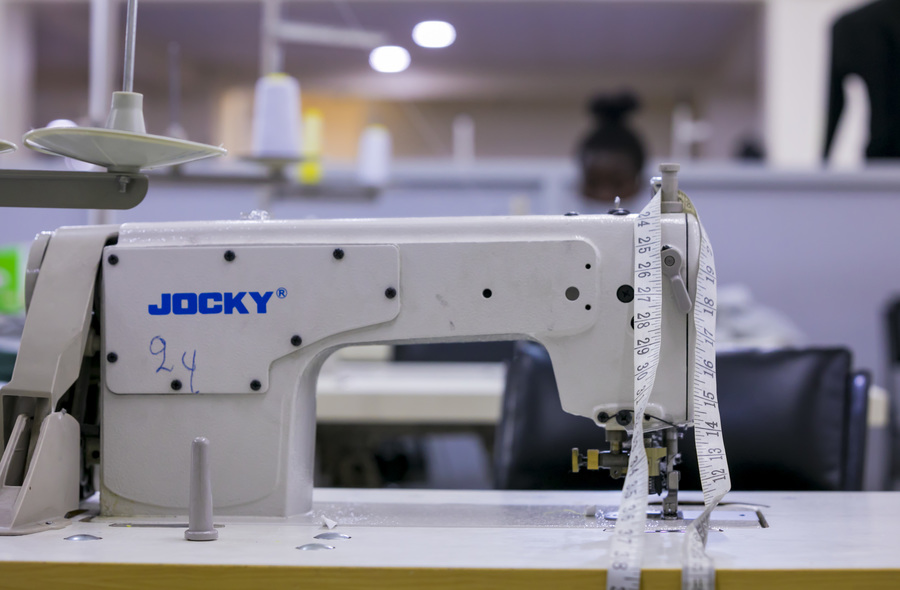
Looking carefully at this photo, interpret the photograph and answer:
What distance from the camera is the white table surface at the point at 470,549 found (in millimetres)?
723

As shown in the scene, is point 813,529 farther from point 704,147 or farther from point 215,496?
point 704,147

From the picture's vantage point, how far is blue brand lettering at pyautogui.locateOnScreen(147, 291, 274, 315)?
3.31 feet

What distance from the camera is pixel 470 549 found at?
2.62 ft

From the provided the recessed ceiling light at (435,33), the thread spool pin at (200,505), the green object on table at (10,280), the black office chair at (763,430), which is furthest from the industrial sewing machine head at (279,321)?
the recessed ceiling light at (435,33)

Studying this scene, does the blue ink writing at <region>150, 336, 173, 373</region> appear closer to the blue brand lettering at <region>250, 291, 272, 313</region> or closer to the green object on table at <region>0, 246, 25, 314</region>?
the blue brand lettering at <region>250, 291, 272, 313</region>

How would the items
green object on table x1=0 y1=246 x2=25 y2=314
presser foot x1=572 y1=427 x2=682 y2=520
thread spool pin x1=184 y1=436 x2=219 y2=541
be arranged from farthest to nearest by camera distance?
1. green object on table x1=0 y1=246 x2=25 y2=314
2. presser foot x1=572 y1=427 x2=682 y2=520
3. thread spool pin x1=184 y1=436 x2=219 y2=541

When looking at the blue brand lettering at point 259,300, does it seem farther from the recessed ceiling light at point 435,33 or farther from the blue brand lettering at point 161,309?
the recessed ceiling light at point 435,33

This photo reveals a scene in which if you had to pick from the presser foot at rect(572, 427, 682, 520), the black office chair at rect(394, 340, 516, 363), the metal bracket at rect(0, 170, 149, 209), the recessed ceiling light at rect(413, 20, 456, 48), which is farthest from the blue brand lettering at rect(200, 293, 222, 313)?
the recessed ceiling light at rect(413, 20, 456, 48)

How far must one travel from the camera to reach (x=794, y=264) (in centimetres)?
381

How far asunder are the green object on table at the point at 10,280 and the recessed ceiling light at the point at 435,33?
598 centimetres

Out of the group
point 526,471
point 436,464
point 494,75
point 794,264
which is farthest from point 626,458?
point 494,75

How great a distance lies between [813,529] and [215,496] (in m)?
0.64

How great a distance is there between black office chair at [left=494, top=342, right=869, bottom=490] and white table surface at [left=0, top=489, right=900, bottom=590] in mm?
295

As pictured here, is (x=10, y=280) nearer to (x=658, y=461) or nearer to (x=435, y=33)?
(x=658, y=461)
